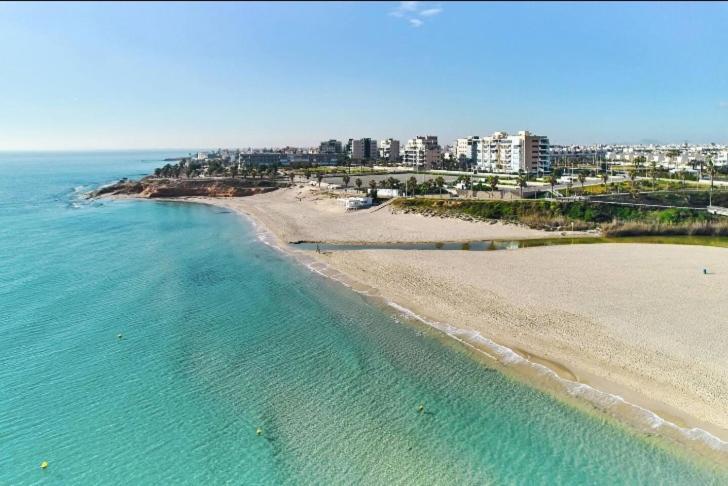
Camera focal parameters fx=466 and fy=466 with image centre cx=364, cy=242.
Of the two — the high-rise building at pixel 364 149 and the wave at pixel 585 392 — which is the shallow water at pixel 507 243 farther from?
the high-rise building at pixel 364 149

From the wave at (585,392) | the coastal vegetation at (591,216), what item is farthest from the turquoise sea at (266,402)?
the coastal vegetation at (591,216)

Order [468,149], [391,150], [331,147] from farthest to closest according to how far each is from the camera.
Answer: [331,147] < [391,150] < [468,149]

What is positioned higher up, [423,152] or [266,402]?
[423,152]

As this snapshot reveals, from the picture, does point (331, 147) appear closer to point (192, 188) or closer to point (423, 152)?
point (423, 152)

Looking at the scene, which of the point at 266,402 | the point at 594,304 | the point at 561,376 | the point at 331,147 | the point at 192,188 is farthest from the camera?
the point at 331,147

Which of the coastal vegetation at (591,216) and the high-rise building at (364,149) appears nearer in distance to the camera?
the coastal vegetation at (591,216)

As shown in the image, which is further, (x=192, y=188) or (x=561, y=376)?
(x=192, y=188)

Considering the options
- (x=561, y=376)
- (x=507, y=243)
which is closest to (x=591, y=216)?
(x=507, y=243)
